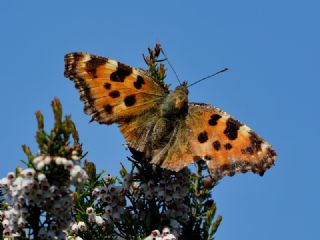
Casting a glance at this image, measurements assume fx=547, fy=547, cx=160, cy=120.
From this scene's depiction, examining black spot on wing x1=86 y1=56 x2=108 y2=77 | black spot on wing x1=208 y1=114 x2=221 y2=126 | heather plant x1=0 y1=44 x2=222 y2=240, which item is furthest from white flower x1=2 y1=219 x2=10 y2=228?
black spot on wing x1=208 y1=114 x2=221 y2=126

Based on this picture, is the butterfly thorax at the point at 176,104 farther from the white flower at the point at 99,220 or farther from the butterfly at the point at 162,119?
the white flower at the point at 99,220

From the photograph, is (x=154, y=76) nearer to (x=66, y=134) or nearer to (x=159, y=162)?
(x=159, y=162)

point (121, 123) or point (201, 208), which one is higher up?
point (121, 123)

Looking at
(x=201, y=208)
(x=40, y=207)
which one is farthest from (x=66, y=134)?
(x=201, y=208)

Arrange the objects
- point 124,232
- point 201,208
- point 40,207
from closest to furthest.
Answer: point 40,207 → point 124,232 → point 201,208

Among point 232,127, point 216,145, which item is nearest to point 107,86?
point 216,145

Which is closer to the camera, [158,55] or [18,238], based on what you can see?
[18,238]
